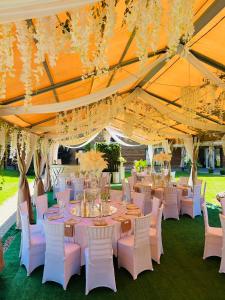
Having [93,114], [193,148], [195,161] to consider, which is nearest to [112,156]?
[193,148]

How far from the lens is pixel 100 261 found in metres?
3.71

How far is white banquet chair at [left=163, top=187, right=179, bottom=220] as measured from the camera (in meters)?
7.39

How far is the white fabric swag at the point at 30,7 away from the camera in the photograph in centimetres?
126

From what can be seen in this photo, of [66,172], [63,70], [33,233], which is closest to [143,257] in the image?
[33,233]

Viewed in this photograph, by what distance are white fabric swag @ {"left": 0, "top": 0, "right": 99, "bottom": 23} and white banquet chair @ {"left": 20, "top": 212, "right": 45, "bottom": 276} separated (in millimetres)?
3556

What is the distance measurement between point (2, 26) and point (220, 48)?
3.53 meters

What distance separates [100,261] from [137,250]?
2.19 ft

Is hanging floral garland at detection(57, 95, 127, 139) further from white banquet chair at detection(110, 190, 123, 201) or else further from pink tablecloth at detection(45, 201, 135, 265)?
pink tablecloth at detection(45, 201, 135, 265)

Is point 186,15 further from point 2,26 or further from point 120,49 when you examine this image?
point 120,49

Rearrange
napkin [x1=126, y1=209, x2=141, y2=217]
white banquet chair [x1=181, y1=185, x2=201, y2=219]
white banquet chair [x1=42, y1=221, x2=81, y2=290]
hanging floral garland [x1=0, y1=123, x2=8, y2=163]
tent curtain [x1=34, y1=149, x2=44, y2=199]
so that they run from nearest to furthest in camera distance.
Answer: white banquet chair [x1=42, y1=221, x2=81, y2=290] → napkin [x1=126, y1=209, x2=141, y2=217] → hanging floral garland [x1=0, y1=123, x2=8, y2=163] → white banquet chair [x1=181, y1=185, x2=201, y2=219] → tent curtain [x1=34, y1=149, x2=44, y2=199]

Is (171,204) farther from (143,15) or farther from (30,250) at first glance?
(143,15)

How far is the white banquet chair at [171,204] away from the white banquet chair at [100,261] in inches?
159

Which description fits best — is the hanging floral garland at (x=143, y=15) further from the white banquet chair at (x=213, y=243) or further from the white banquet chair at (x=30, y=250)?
the white banquet chair at (x=213, y=243)

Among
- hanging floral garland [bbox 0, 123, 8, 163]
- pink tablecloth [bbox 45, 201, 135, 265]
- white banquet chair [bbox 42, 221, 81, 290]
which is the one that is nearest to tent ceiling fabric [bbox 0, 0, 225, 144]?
hanging floral garland [bbox 0, 123, 8, 163]
